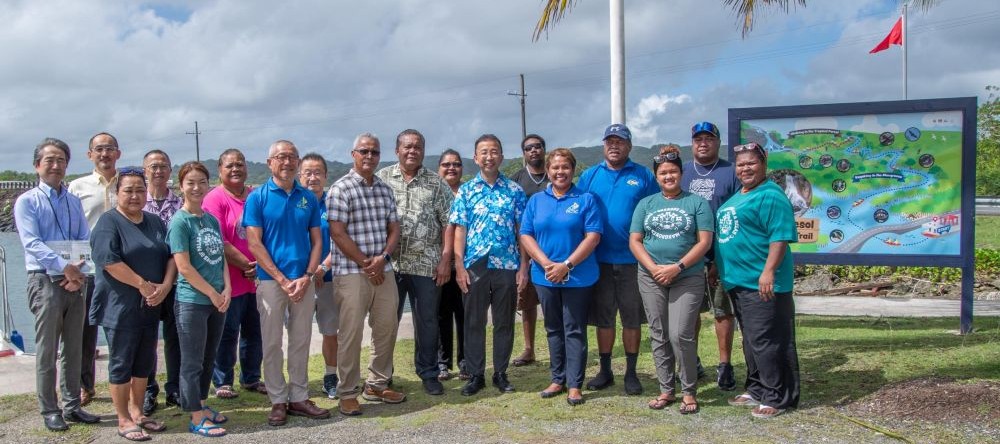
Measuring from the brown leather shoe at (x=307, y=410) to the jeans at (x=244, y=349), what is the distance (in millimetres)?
A: 929

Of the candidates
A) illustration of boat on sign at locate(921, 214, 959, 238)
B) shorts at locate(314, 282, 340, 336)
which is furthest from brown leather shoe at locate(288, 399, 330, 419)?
illustration of boat on sign at locate(921, 214, 959, 238)

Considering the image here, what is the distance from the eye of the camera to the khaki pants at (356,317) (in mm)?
5648

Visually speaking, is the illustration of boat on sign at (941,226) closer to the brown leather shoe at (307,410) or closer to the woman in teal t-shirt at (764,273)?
the woman in teal t-shirt at (764,273)

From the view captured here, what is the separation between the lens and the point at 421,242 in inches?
237

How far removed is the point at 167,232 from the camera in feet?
17.2

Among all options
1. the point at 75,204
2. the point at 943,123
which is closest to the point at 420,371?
the point at 75,204

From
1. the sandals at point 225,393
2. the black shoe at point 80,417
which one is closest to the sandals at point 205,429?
the black shoe at point 80,417

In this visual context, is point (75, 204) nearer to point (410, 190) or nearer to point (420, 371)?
point (410, 190)

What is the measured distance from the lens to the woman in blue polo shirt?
18.5ft

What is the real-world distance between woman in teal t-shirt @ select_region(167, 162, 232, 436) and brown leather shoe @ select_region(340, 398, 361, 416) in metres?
0.83

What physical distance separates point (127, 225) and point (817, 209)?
6.56 m

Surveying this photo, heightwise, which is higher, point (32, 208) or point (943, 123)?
point (943, 123)

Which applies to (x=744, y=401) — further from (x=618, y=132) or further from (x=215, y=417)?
(x=215, y=417)

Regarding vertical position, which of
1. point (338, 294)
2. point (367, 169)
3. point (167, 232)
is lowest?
point (338, 294)
